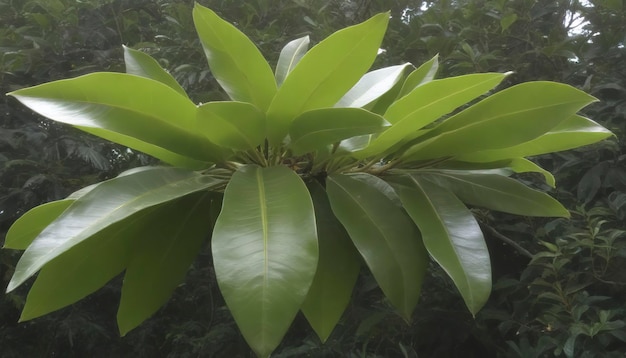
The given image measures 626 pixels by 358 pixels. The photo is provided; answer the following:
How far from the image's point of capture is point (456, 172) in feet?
2.24

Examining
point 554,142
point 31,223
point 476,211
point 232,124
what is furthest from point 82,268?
point 476,211

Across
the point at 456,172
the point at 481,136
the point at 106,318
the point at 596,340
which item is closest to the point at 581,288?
the point at 596,340

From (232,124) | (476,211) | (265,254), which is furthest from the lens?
(476,211)

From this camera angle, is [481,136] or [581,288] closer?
[481,136]

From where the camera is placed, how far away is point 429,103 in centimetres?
56

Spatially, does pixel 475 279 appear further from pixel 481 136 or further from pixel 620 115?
pixel 620 115

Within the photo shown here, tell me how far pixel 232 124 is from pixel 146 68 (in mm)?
220

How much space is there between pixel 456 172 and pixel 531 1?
4.15ft

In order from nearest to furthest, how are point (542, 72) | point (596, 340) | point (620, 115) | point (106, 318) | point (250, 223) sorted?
point (250, 223) < point (596, 340) < point (620, 115) < point (106, 318) < point (542, 72)

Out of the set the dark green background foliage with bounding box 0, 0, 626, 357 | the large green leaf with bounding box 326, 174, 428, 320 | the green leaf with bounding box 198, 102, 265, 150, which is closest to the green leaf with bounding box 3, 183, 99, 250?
the green leaf with bounding box 198, 102, 265, 150

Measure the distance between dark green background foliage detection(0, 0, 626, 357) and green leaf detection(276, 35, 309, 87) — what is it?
0.66 meters

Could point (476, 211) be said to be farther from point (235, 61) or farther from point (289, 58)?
point (235, 61)

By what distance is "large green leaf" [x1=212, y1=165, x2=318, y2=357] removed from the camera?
0.39 metres

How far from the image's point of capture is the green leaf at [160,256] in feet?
→ 2.04
